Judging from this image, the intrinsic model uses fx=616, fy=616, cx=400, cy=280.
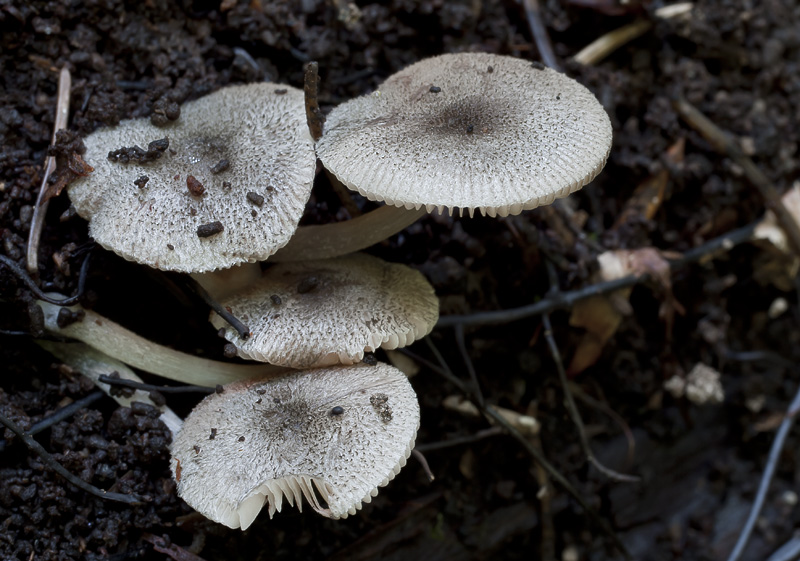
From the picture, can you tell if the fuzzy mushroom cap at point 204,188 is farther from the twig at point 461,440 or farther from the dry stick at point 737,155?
the dry stick at point 737,155

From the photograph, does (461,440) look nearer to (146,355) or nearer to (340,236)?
(340,236)

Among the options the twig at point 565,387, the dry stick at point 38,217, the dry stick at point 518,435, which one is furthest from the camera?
the twig at point 565,387

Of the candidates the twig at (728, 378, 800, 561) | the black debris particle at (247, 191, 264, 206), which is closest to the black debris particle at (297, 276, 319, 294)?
the black debris particle at (247, 191, 264, 206)

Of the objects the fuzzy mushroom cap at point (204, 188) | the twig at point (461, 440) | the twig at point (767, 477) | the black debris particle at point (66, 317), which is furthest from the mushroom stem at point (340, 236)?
the twig at point (767, 477)

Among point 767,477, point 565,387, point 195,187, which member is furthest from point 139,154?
point 767,477

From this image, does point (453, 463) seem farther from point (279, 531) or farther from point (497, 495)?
point (279, 531)

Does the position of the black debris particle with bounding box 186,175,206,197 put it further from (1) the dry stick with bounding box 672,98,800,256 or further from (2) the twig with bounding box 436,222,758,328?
(1) the dry stick with bounding box 672,98,800,256

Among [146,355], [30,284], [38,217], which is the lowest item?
[146,355]
